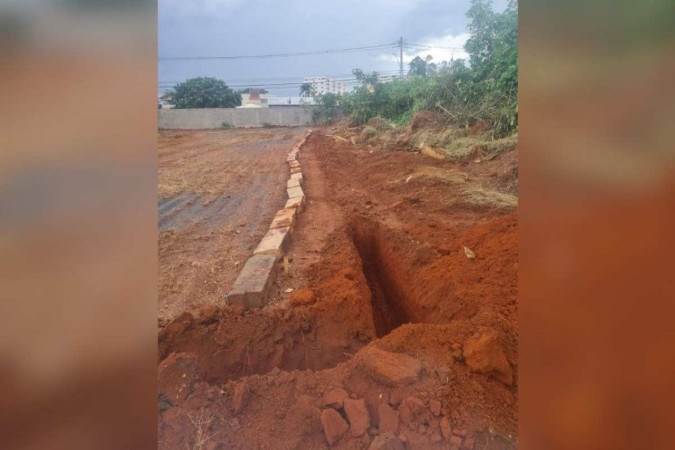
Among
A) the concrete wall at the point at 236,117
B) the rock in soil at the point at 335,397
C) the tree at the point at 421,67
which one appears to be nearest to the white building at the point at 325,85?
the concrete wall at the point at 236,117

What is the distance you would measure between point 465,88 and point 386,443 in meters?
2.36

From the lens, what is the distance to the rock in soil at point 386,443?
1.25 meters

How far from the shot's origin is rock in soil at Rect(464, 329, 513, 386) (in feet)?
4.73

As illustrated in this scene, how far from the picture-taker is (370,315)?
2090mm

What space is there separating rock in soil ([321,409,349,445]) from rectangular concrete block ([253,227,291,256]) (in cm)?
102

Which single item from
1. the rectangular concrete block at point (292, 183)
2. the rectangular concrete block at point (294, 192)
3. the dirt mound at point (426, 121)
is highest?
the dirt mound at point (426, 121)

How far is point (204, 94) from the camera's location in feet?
6.07

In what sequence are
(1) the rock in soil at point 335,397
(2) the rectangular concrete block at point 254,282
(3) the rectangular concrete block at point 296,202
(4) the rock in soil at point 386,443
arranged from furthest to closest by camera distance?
(3) the rectangular concrete block at point 296,202
(2) the rectangular concrete block at point 254,282
(1) the rock in soil at point 335,397
(4) the rock in soil at point 386,443

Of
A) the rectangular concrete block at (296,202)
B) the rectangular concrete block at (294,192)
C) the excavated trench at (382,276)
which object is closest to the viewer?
the excavated trench at (382,276)

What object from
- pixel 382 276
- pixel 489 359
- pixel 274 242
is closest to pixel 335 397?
pixel 489 359

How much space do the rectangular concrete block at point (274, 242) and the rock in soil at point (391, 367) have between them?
0.88m

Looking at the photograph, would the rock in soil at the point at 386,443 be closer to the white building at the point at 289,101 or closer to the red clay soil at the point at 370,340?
the red clay soil at the point at 370,340

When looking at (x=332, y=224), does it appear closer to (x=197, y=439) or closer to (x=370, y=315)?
(x=370, y=315)
